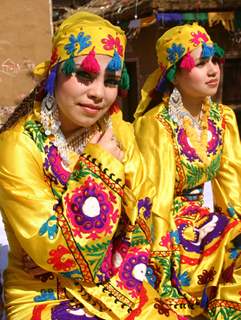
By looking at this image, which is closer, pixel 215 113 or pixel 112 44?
pixel 112 44

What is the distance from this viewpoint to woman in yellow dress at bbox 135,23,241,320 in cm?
260

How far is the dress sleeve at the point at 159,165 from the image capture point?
267cm

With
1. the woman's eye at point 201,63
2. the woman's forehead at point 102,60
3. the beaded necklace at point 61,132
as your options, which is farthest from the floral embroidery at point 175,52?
the woman's forehead at point 102,60

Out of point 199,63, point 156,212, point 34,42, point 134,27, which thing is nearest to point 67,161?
point 156,212

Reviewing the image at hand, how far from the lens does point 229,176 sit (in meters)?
3.07

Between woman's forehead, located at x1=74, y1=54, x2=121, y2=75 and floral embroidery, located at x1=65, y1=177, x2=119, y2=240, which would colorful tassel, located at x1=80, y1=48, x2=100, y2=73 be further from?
floral embroidery, located at x1=65, y1=177, x2=119, y2=240

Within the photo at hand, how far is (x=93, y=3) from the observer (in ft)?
25.1

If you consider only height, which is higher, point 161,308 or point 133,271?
point 133,271

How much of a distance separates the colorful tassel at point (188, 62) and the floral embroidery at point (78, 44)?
1.02 m

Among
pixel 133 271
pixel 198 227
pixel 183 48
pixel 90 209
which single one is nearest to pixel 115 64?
pixel 90 209

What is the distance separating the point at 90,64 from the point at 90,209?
0.51 metres

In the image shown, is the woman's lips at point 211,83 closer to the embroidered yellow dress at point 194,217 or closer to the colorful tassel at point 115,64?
the embroidered yellow dress at point 194,217

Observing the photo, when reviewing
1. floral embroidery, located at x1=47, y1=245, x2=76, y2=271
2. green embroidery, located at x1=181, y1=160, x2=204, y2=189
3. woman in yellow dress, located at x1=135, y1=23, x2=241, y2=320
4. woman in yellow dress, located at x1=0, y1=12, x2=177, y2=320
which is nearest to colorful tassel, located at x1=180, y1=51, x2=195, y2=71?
woman in yellow dress, located at x1=135, y1=23, x2=241, y2=320

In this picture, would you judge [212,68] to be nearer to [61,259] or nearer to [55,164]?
[55,164]
